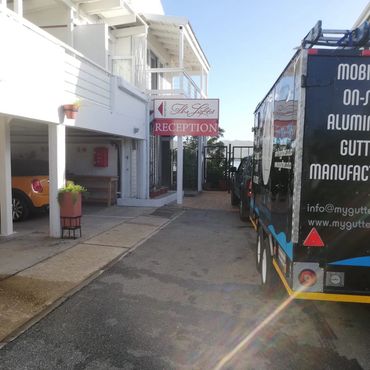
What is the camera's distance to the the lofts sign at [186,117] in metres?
14.4

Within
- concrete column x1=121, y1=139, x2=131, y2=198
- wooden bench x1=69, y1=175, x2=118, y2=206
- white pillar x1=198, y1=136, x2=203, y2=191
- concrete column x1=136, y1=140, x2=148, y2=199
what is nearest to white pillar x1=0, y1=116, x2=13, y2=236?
wooden bench x1=69, y1=175, x2=118, y2=206

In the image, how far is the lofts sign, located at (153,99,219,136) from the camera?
14359 mm

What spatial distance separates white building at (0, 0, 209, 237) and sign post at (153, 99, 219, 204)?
621 millimetres

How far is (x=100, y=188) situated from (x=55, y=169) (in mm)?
5835

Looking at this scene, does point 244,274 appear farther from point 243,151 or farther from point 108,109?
point 243,151

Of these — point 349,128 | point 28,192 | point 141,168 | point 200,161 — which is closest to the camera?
point 349,128

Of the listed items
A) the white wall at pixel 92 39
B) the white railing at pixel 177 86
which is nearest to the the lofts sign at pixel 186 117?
the white railing at pixel 177 86

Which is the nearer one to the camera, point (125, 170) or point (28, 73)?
point (28, 73)

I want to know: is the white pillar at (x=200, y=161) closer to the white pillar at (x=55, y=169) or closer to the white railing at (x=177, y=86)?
the white railing at (x=177, y=86)

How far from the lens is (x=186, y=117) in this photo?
14453mm

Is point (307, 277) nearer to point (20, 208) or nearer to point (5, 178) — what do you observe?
point (5, 178)

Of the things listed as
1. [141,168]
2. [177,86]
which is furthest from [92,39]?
[177,86]

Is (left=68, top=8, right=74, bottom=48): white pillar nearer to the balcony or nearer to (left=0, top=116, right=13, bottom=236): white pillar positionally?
the balcony

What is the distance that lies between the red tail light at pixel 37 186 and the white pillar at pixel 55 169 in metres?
2.15
